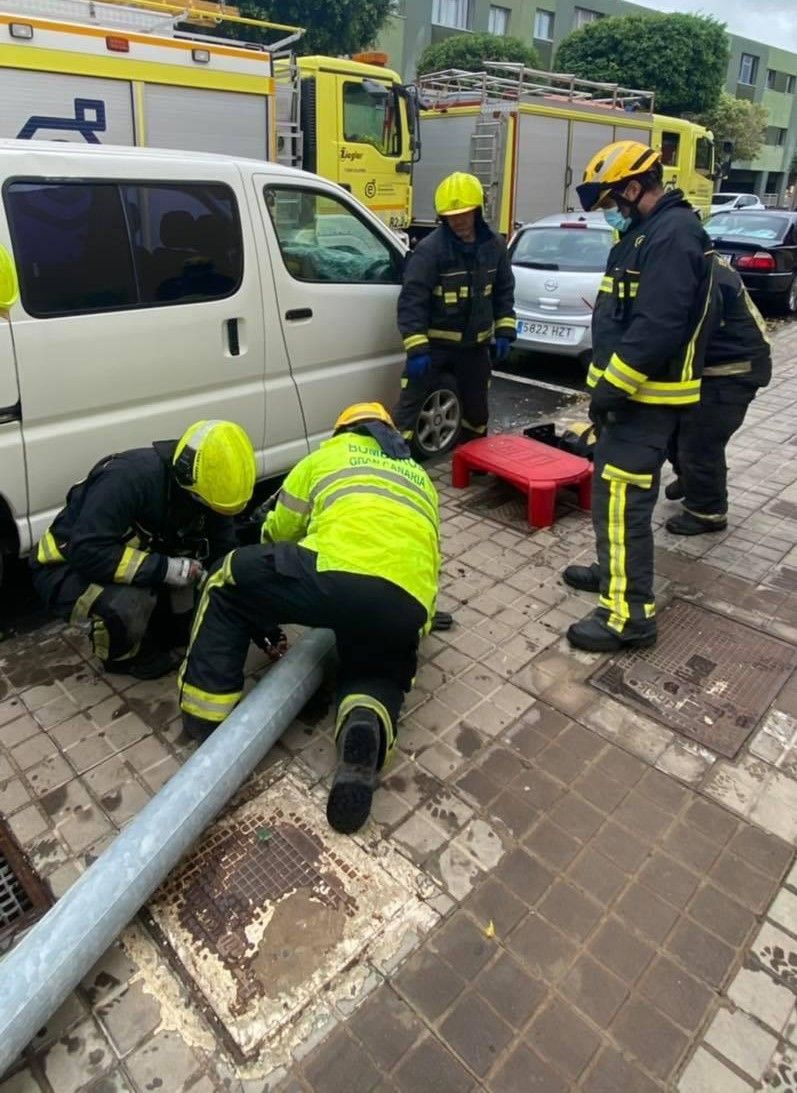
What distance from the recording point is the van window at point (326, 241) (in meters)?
3.97

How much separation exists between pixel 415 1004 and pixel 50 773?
4.95 ft

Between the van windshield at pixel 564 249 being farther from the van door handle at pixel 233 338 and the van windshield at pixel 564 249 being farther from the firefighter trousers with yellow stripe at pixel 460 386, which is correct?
the van door handle at pixel 233 338

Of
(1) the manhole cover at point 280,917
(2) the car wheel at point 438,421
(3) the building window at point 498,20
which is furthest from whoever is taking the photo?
(3) the building window at point 498,20

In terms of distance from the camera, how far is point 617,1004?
199 centimetres

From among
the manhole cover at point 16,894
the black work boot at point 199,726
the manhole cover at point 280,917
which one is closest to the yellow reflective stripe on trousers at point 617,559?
the manhole cover at point 280,917

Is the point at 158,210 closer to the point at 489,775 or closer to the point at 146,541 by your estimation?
the point at 146,541

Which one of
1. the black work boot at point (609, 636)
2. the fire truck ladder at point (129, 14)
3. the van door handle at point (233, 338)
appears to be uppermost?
the fire truck ladder at point (129, 14)

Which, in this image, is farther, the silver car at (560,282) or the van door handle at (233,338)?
the silver car at (560,282)

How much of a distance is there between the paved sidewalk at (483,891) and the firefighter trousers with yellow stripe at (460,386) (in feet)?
5.84

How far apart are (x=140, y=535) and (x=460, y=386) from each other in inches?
111

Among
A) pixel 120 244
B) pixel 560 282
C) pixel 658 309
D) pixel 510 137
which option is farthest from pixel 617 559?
pixel 510 137

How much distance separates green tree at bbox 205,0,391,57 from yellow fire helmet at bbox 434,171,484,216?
1663 cm

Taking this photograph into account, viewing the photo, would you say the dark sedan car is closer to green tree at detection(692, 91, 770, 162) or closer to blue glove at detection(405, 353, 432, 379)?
blue glove at detection(405, 353, 432, 379)

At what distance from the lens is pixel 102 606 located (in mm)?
2910
